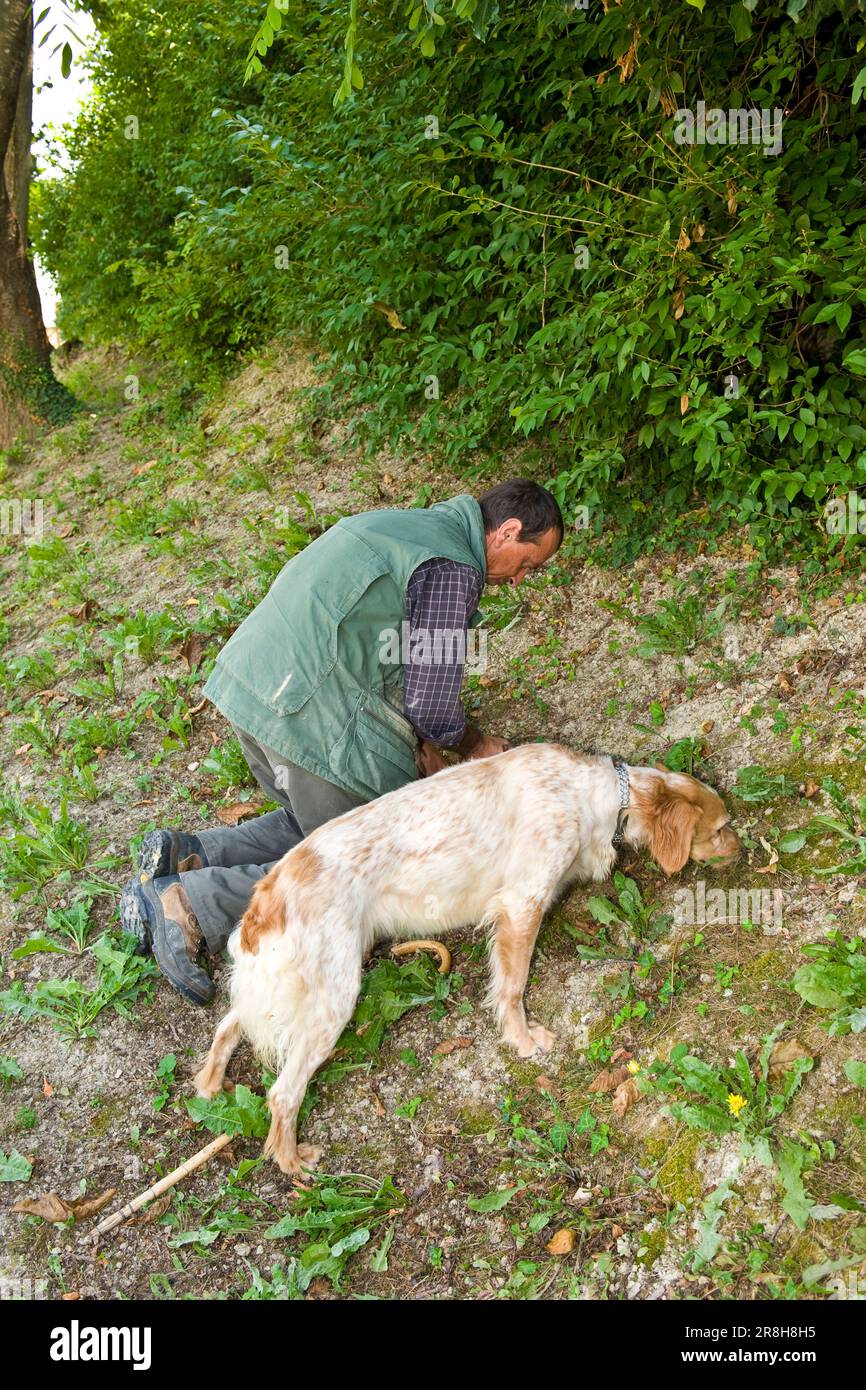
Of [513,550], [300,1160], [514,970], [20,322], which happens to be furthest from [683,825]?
[20,322]

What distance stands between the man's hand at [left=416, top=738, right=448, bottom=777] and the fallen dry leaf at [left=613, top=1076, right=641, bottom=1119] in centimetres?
159

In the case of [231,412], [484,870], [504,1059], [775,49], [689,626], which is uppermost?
[775,49]

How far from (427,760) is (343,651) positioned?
0.73 metres

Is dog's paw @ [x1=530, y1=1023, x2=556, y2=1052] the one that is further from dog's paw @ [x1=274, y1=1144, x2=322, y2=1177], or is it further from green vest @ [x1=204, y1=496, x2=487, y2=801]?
green vest @ [x1=204, y1=496, x2=487, y2=801]

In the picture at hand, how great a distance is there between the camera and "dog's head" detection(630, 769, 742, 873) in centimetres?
373

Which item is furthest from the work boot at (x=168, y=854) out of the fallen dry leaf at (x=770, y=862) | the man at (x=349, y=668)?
the fallen dry leaf at (x=770, y=862)

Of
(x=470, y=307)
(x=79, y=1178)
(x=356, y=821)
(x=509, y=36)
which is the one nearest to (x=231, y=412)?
(x=470, y=307)

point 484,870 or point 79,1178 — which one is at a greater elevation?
point 484,870

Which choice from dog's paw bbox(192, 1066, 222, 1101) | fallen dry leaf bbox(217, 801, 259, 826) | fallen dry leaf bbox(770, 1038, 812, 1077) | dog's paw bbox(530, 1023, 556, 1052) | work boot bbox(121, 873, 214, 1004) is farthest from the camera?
fallen dry leaf bbox(217, 801, 259, 826)

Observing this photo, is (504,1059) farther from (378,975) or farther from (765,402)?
(765,402)

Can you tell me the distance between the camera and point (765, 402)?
4.39m

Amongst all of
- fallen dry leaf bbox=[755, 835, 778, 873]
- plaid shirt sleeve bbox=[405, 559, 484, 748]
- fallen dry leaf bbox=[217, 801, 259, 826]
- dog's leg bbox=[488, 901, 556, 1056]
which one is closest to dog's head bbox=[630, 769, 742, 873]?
fallen dry leaf bbox=[755, 835, 778, 873]

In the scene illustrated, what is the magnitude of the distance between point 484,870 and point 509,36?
3.92m

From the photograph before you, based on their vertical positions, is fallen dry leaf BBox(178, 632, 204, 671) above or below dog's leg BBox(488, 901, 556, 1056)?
above
